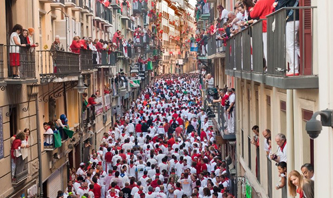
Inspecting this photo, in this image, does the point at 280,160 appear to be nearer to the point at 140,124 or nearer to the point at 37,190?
the point at 37,190

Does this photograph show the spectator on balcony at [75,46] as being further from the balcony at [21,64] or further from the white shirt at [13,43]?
the white shirt at [13,43]

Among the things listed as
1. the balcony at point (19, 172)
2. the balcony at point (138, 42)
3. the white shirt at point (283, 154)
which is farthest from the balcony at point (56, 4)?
the balcony at point (138, 42)

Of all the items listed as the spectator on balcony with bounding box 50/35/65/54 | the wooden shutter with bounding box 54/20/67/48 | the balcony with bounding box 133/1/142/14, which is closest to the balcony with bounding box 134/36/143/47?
the balcony with bounding box 133/1/142/14

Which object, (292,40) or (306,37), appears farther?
(306,37)

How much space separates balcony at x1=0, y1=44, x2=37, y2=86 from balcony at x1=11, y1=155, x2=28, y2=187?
1.88m

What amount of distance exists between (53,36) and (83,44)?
2.37m

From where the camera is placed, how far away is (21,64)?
1636cm

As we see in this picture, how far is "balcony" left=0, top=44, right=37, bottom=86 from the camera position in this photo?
1577cm

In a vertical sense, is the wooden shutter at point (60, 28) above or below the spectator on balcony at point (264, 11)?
above

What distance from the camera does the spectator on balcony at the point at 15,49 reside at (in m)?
15.9

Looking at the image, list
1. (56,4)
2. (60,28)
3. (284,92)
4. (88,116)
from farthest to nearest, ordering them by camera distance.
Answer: (88,116) → (60,28) → (56,4) → (284,92)

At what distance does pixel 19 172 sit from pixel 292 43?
9.54 m

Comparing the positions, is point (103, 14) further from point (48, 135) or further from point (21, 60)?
point (21, 60)

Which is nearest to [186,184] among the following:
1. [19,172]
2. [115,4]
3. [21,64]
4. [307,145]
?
[19,172]
